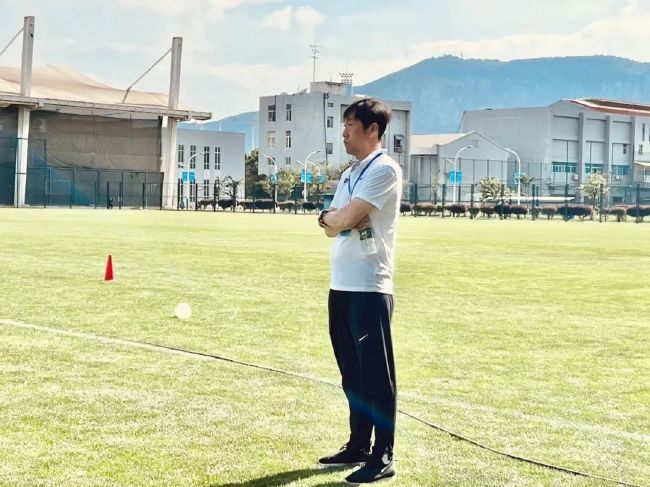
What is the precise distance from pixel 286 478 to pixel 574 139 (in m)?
138

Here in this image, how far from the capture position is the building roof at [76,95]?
83.1m

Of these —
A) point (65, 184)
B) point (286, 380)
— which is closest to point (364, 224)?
point (286, 380)

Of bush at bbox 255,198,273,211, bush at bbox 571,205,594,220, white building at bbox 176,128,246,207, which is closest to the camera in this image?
bush at bbox 571,205,594,220

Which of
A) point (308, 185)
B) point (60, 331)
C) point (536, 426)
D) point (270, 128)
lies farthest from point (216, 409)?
point (270, 128)

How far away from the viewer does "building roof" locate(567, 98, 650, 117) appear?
5591 inches

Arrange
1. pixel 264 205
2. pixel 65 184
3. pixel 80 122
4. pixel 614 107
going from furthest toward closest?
pixel 614 107, pixel 80 122, pixel 264 205, pixel 65 184

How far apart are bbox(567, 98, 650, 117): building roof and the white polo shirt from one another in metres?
138

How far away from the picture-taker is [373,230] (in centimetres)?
559

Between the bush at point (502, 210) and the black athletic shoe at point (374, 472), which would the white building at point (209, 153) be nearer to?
the bush at point (502, 210)

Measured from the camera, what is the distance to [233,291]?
50.5 ft

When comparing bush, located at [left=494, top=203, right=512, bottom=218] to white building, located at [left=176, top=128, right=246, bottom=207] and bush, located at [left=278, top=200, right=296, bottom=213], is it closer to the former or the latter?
bush, located at [left=278, top=200, right=296, bottom=213]

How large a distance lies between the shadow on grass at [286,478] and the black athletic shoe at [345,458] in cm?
4

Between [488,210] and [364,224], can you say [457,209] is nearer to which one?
[488,210]

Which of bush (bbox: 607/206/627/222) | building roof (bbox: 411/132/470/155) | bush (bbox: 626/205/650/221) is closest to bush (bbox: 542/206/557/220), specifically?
bush (bbox: 607/206/627/222)
